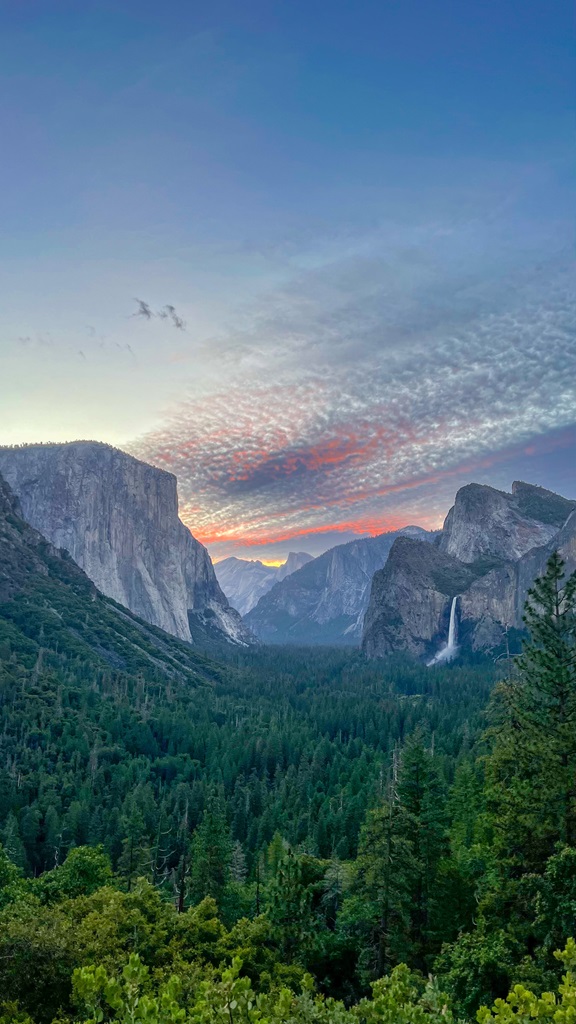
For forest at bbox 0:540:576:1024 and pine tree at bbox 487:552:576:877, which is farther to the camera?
pine tree at bbox 487:552:576:877

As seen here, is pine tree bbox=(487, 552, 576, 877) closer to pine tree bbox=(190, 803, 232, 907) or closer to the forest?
the forest

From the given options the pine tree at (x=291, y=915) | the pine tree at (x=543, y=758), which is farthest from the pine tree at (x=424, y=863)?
the pine tree at (x=291, y=915)

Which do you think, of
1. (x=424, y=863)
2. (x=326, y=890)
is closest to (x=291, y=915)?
(x=326, y=890)

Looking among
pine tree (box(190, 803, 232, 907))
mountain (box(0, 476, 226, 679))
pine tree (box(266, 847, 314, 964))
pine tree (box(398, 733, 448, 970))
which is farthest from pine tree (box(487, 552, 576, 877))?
mountain (box(0, 476, 226, 679))

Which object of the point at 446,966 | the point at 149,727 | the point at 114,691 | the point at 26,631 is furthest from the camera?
the point at 26,631

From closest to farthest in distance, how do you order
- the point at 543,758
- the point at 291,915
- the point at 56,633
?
the point at 543,758
the point at 291,915
the point at 56,633

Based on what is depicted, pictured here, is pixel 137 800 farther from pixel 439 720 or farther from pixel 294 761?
pixel 439 720

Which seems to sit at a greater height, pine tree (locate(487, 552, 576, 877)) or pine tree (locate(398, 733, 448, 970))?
pine tree (locate(487, 552, 576, 877))

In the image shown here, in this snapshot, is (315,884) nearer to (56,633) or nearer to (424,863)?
(424,863)

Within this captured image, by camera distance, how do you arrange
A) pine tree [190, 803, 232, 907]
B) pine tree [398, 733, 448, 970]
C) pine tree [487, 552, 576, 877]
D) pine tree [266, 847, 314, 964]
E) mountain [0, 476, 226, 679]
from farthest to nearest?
1. mountain [0, 476, 226, 679]
2. pine tree [190, 803, 232, 907]
3. pine tree [266, 847, 314, 964]
4. pine tree [398, 733, 448, 970]
5. pine tree [487, 552, 576, 877]

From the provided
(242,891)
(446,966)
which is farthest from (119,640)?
(446,966)

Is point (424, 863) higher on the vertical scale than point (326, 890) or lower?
higher
